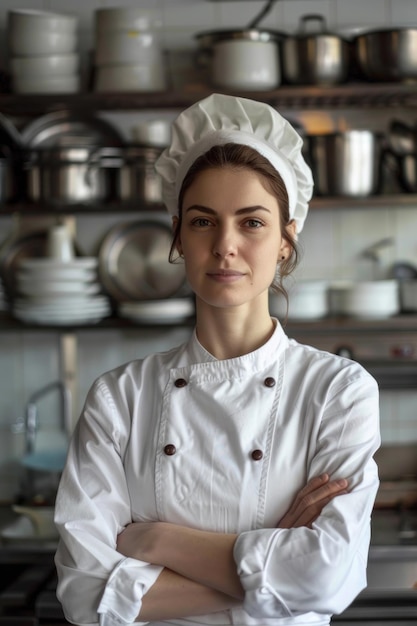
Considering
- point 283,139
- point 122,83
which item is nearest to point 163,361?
point 283,139

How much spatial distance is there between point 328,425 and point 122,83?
6.22 ft

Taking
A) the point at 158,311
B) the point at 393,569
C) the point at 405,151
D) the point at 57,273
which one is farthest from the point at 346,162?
the point at 393,569

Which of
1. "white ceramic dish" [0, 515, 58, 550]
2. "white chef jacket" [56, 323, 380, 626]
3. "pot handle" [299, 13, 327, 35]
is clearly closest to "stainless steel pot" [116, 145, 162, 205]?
"pot handle" [299, 13, 327, 35]

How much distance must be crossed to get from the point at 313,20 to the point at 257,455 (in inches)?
83.1

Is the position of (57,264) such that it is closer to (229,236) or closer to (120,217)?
(120,217)

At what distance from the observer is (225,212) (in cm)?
150

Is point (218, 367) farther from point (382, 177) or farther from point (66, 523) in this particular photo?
point (382, 177)

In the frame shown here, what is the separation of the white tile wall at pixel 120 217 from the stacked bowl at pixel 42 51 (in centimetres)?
27

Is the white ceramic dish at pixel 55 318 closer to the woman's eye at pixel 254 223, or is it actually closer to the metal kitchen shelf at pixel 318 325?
the metal kitchen shelf at pixel 318 325

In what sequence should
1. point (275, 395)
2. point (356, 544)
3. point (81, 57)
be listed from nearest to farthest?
point (356, 544) → point (275, 395) → point (81, 57)

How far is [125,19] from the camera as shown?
3.04m

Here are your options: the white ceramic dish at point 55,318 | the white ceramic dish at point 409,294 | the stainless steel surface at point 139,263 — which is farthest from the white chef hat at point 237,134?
the stainless steel surface at point 139,263

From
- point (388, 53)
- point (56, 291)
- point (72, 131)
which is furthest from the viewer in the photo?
point (72, 131)

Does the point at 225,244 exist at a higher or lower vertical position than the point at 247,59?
lower
